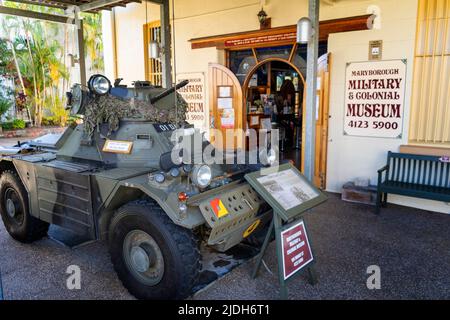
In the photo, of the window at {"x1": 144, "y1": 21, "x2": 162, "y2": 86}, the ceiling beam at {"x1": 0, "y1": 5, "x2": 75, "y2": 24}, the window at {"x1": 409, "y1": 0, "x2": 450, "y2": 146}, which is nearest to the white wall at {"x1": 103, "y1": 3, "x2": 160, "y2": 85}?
the window at {"x1": 144, "y1": 21, "x2": 162, "y2": 86}

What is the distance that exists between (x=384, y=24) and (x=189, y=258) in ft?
16.0

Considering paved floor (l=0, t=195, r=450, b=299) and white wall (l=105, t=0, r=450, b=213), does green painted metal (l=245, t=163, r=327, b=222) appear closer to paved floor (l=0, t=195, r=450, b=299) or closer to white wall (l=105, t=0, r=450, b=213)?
paved floor (l=0, t=195, r=450, b=299)

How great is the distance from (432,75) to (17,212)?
598cm

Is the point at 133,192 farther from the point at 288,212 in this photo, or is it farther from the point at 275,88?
the point at 275,88

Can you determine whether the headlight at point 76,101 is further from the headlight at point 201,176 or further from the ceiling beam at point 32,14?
the ceiling beam at point 32,14

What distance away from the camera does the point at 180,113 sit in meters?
4.46

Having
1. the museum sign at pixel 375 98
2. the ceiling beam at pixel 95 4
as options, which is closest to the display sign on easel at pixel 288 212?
the museum sign at pixel 375 98

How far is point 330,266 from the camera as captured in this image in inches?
154

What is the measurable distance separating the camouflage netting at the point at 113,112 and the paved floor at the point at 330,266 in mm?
1442

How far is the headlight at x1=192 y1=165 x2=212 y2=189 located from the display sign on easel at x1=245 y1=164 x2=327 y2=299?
1.16ft

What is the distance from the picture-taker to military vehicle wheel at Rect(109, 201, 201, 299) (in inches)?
118

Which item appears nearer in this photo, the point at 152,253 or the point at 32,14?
the point at 152,253

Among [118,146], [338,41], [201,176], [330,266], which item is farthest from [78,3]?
[330,266]
